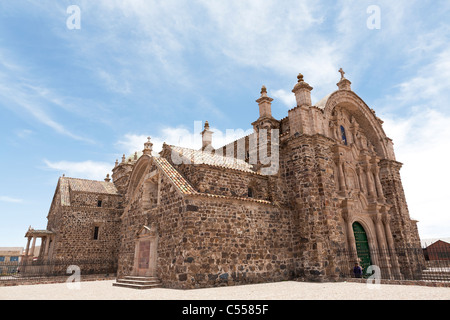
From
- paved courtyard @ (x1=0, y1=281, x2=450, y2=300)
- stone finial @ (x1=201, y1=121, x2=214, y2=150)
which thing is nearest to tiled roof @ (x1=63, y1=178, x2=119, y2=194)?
stone finial @ (x1=201, y1=121, x2=214, y2=150)

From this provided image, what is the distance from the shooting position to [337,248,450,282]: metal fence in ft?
43.6

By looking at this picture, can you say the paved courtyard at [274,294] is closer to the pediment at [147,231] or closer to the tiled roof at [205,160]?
the pediment at [147,231]

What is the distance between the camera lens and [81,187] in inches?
1032

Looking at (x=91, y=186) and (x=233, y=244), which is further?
(x=91, y=186)

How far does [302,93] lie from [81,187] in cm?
2168

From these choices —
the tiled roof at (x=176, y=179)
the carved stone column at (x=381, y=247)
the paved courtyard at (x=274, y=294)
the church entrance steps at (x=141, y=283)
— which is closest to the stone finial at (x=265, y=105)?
the tiled roof at (x=176, y=179)

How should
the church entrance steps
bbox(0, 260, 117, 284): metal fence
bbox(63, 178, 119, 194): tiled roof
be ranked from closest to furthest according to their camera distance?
the church entrance steps → bbox(0, 260, 117, 284): metal fence → bbox(63, 178, 119, 194): tiled roof

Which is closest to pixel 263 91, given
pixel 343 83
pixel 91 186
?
pixel 343 83

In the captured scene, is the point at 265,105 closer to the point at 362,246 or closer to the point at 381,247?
the point at 362,246

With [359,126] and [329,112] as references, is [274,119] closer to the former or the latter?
[329,112]

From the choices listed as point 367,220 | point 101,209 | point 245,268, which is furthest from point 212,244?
point 101,209

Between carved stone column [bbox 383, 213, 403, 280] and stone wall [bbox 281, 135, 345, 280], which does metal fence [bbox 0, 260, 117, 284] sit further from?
carved stone column [bbox 383, 213, 403, 280]

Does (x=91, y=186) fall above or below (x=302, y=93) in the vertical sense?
below

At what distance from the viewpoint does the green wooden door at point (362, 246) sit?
1507 centimetres
